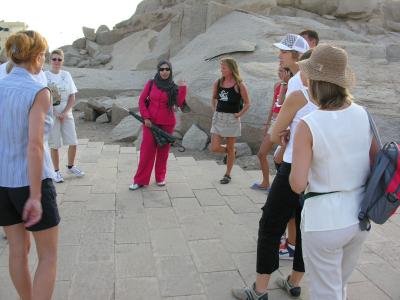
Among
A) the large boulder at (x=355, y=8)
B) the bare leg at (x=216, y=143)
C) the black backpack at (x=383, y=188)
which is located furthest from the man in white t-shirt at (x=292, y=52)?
the large boulder at (x=355, y=8)

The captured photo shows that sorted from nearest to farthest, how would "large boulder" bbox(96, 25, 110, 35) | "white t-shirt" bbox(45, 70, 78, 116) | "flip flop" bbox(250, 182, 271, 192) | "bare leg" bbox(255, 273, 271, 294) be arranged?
"bare leg" bbox(255, 273, 271, 294) → "white t-shirt" bbox(45, 70, 78, 116) → "flip flop" bbox(250, 182, 271, 192) → "large boulder" bbox(96, 25, 110, 35)

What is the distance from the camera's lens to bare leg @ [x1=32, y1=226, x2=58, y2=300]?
7.16ft

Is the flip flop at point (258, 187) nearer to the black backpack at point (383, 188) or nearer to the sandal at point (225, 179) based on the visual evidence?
the sandal at point (225, 179)

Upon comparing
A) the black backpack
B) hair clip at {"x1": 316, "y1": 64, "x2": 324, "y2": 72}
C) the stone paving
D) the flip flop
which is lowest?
the flip flop

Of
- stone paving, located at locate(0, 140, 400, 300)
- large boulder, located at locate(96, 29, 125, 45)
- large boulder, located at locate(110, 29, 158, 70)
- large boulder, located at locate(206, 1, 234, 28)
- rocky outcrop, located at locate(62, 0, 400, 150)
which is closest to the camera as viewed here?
stone paving, located at locate(0, 140, 400, 300)

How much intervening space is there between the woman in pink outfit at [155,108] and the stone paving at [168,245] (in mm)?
274

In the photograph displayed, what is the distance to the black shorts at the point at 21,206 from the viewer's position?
2.09m

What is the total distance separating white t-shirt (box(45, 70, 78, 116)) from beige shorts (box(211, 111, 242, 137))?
187cm

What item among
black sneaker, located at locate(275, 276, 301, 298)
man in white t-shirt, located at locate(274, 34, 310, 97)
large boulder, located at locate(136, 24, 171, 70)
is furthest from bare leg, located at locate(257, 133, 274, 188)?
large boulder, located at locate(136, 24, 171, 70)

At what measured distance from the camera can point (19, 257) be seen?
88.0 inches

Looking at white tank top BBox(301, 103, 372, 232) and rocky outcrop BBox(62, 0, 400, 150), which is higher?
white tank top BBox(301, 103, 372, 232)

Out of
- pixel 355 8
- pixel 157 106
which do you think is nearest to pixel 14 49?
pixel 157 106

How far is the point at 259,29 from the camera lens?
11.9m

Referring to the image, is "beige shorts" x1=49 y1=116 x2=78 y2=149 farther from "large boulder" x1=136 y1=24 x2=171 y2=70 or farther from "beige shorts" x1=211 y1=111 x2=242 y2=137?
"large boulder" x1=136 y1=24 x2=171 y2=70
